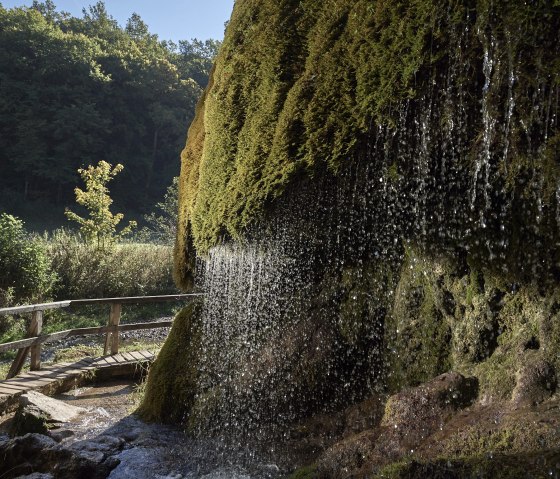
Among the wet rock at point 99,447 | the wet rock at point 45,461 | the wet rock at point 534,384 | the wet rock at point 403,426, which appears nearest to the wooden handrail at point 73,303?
the wet rock at point 99,447

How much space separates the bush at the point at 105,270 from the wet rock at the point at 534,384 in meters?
13.8

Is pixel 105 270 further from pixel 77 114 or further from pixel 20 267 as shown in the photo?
pixel 77 114

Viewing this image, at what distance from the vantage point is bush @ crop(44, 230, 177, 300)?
14875 millimetres

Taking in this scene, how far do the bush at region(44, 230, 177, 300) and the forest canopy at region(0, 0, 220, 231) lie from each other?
73.8ft

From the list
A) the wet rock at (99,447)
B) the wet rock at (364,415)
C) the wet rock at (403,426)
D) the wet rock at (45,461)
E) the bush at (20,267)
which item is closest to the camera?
the wet rock at (403,426)

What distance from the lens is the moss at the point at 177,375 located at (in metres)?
4.96

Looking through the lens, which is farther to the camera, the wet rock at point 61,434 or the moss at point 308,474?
the wet rock at point 61,434

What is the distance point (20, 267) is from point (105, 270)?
2.98 metres

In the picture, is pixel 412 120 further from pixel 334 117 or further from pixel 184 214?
pixel 184 214

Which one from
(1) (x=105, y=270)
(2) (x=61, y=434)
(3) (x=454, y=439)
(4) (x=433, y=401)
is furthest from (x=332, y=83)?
(1) (x=105, y=270)

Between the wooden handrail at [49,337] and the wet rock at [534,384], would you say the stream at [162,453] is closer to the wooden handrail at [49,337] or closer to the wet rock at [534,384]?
the wooden handrail at [49,337]

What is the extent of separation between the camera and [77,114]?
40375 mm

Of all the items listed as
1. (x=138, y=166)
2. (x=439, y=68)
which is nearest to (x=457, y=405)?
(x=439, y=68)

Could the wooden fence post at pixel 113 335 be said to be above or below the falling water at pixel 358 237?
below
